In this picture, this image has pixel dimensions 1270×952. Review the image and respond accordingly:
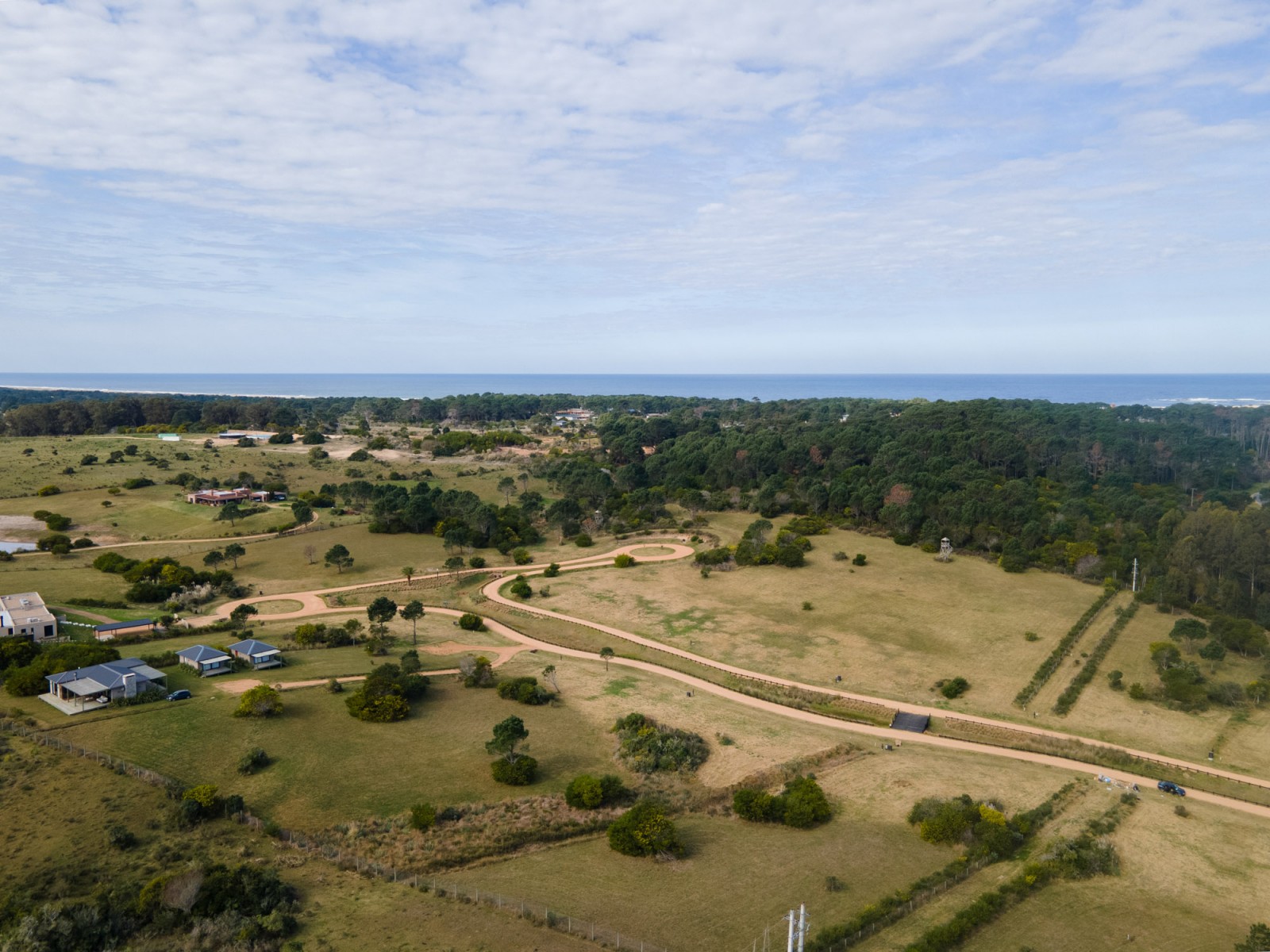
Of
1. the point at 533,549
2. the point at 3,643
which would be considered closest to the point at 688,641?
the point at 533,549

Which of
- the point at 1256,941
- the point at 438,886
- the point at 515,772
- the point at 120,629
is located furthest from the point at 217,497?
the point at 1256,941

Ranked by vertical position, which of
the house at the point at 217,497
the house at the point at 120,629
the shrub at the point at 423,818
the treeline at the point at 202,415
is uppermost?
the treeline at the point at 202,415

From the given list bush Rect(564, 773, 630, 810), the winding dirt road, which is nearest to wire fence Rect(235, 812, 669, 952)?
bush Rect(564, 773, 630, 810)

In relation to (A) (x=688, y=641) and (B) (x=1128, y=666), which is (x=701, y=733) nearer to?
(A) (x=688, y=641)

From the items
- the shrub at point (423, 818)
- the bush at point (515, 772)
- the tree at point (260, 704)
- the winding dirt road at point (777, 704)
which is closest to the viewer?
the shrub at point (423, 818)

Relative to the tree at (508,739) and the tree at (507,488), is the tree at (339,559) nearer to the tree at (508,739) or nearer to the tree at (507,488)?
the tree at (507,488)

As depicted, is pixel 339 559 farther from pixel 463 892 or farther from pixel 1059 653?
pixel 1059 653

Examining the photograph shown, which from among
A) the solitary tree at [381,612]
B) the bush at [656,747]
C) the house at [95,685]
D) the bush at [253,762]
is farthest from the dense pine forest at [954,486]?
the bush at [253,762]
